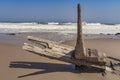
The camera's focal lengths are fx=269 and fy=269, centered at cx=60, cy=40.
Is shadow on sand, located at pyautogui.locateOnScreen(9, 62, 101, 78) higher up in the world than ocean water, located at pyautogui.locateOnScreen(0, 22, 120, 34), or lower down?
higher up

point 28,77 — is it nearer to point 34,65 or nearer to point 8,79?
point 8,79

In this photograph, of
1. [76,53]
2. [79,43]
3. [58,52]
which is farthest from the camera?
[58,52]

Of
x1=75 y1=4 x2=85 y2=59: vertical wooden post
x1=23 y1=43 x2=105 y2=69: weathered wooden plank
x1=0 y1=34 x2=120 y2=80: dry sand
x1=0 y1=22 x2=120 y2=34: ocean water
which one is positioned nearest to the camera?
x1=0 y1=34 x2=120 y2=80: dry sand

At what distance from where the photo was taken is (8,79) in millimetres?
7438

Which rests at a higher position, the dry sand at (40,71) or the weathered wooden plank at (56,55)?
the weathered wooden plank at (56,55)

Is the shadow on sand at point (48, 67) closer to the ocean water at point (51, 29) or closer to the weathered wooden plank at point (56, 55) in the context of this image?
the weathered wooden plank at point (56, 55)

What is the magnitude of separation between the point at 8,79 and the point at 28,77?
0.57 metres

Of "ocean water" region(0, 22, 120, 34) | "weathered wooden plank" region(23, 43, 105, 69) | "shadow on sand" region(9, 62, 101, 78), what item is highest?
"weathered wooden plank" region(23, 43, 105, 69)

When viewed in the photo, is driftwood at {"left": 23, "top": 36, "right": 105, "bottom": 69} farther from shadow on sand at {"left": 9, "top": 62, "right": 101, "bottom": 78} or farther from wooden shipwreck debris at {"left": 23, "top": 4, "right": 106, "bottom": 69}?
shadow on sand at {"left": 9, "top": 62, "right": 101, "bottom": 78}

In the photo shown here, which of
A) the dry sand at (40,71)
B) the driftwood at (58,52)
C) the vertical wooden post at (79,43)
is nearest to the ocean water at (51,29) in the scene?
the dry sand at (40,71)

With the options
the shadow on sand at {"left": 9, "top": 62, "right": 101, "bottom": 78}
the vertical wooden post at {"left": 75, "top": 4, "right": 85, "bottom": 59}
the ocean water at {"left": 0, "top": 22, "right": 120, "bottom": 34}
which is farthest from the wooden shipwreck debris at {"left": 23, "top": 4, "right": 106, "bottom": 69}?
the ocean water at {"left": 0, "top": 22, "right": 120, "bottom": 34}

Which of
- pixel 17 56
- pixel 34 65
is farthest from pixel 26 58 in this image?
pixel 34 65

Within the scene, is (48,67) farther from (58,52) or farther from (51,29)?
(51,29)

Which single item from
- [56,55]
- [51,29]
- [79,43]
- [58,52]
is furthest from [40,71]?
[51,29]
